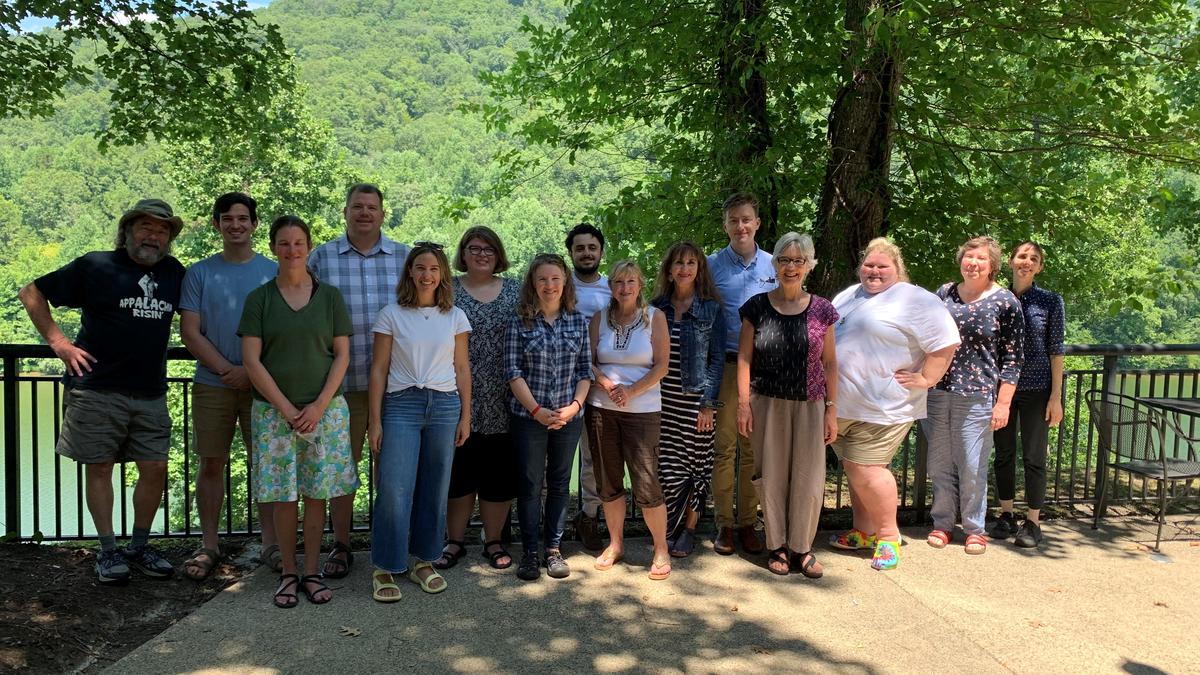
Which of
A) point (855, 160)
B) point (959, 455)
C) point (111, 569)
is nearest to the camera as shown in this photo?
point (111, 569)

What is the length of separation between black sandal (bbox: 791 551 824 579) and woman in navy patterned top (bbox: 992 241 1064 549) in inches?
57.8

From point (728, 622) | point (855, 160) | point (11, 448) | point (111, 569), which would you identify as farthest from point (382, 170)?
point (728, 622)

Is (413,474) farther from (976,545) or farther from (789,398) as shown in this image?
(976,545)

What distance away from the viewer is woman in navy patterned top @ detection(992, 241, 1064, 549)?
209 inches

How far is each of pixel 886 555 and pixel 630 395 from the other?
5.64ft

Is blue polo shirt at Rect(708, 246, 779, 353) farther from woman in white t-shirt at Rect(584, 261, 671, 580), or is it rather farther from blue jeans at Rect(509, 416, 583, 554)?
blue jeans at Rect(509, 416, 583, 554)

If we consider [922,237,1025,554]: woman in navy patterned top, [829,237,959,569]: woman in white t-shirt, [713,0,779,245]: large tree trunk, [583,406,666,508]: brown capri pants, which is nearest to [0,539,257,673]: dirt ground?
[583,406,666,508]: brown capri pants

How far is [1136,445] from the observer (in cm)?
565

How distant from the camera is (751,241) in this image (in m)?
5.16

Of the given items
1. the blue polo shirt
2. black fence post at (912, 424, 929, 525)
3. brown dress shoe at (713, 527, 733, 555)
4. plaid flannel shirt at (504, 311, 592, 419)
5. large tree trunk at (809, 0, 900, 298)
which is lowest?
brown dress shoe at (713, 527, 733, 555)

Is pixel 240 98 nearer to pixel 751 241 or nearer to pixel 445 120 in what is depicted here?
pixel 751 241

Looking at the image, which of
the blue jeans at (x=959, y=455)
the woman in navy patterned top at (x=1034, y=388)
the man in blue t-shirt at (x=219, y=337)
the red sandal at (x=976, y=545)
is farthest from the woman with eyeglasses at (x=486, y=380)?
the woman in navy patterned top at (x=1034, y=388)

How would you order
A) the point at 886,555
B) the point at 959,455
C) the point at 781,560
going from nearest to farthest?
1. the point at 781,560
2. the point at 886,555
3. the point at 959,455

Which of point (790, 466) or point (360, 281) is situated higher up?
point (360, 281)
